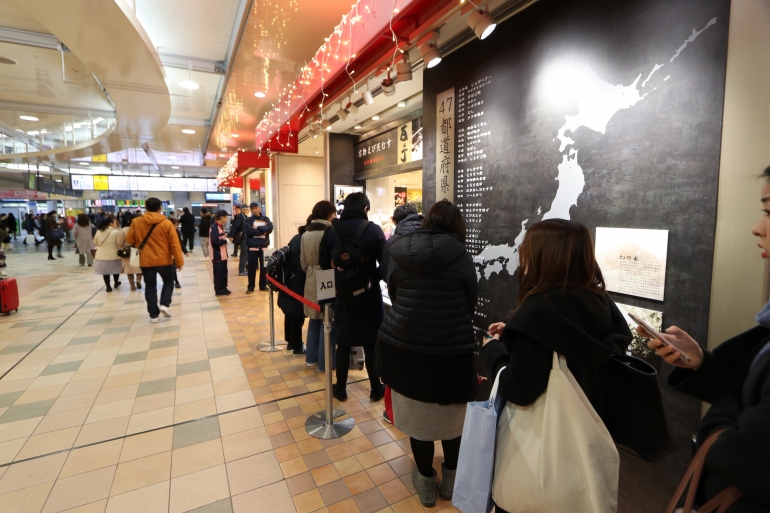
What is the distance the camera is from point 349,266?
2.75 meters

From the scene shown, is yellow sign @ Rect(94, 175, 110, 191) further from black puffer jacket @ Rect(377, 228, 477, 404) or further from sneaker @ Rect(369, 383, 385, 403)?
black puffer jacket @ Rect(377, 228, 477, 404)

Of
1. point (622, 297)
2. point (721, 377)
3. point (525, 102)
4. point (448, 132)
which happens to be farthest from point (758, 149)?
point (448, 132)

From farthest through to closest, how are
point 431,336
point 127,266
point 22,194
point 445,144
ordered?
1. point 22,194
2. point 127,266
3. point 445,144
4. point 431,336

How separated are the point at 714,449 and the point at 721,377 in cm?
40

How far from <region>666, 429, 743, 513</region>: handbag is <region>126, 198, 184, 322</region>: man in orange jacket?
5474 millimetres

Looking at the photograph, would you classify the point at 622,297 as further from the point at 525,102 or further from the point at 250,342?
the point at 250,342

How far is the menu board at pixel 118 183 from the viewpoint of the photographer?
19.9 meters

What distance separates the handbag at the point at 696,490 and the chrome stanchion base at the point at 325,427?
219 cm

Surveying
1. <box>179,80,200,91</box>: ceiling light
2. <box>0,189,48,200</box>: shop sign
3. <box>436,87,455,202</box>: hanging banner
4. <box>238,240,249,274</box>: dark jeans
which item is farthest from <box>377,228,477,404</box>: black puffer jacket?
<box>0,189,48,200</box>: shop sign

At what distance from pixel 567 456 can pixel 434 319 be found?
2.75ft

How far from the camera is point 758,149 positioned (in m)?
1.50

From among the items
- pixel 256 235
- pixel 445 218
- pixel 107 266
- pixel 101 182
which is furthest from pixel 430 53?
pixel 101 182

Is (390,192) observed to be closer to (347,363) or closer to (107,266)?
(347,363)

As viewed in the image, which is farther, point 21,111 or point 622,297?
point 21,111
